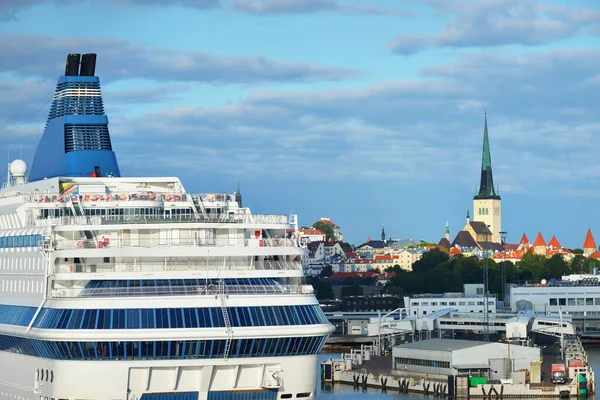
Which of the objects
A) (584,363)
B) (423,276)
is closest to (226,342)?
(584,363)

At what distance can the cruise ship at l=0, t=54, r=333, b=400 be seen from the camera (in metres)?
46.4

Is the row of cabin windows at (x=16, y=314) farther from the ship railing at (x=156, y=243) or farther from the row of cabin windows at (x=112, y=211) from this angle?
the row of cabin windows at (x=112, y=211)

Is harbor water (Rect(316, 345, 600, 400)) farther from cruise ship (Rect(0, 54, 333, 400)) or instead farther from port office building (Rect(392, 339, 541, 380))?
cruise ship (Rect(0, 54, 333, 400))

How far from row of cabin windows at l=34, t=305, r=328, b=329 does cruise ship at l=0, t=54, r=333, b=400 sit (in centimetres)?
4

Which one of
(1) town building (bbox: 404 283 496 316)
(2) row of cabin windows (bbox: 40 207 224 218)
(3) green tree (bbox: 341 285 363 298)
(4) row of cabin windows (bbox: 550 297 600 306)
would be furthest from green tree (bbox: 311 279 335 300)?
(2) row of cabin windows (bbox: 40 207 224 218)

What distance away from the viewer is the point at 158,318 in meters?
46.4

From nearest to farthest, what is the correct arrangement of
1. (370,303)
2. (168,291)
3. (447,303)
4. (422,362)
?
1. (168,291)
2. (422,362)
3. (447,303)
4. (370,303)

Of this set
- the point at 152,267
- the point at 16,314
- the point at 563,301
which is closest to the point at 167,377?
the point at 152,267

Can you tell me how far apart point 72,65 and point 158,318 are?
81.6ft

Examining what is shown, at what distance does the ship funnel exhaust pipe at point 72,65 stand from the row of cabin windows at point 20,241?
15.4m

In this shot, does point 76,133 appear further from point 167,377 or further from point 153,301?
point 167,377

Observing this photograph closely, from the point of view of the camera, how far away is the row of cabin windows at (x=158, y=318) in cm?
4634

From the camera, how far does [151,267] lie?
158 ft

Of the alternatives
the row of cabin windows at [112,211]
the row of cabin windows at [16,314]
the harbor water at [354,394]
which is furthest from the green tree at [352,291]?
the row of cabin windows at [112,211]
